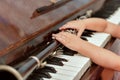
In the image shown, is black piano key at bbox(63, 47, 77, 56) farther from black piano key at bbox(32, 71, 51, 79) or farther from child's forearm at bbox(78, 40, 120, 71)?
black piano key at bbox(32, 71, 51, 79)

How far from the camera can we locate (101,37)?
Answer: 5.28 feet

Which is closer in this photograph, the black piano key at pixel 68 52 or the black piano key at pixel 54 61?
the black piano key at pixel 54 61

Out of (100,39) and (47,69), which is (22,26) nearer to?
(47,69)

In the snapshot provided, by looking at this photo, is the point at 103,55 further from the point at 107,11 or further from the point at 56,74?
the point at 107,11

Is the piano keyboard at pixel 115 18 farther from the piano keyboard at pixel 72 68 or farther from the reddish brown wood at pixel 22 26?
the piano keyboard at pixel 72 68

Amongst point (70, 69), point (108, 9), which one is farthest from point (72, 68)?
point (108, 9)

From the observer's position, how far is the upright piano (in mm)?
1097

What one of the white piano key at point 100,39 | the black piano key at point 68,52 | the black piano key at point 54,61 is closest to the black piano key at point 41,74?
the black piano key at point 54,61

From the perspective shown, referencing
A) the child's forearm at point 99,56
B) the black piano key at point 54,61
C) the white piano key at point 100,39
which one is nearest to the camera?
the black piano key at point 54,61

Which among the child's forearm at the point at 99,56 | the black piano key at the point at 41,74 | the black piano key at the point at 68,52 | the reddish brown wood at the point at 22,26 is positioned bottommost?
the child's forearm at the point at 99,56

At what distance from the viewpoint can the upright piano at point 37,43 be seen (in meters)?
1.10

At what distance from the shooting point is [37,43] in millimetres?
1308

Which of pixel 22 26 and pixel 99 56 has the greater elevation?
pixel 22 26

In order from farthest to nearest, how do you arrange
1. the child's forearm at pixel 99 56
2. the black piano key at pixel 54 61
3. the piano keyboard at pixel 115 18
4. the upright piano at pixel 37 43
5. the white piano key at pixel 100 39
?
the piano keyboard at pixel 115 18 < the white piano key at pixel 100 39 < the child's forearm at pixel 99 56 < the black piano key at pixel 54 61 < the upright piano at pixel 37 43
